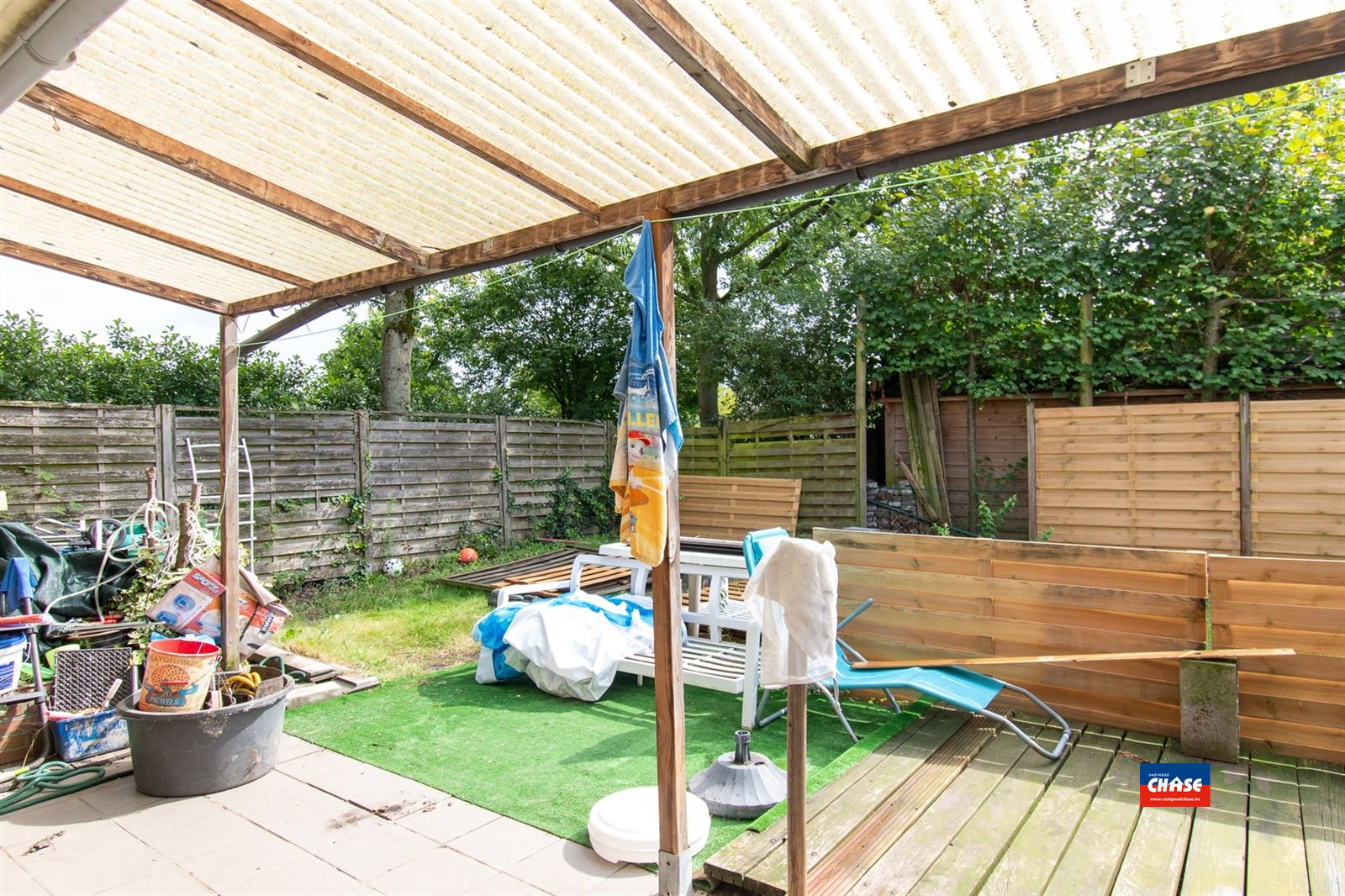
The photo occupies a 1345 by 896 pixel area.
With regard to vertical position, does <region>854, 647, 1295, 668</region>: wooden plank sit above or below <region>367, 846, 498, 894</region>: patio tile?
above

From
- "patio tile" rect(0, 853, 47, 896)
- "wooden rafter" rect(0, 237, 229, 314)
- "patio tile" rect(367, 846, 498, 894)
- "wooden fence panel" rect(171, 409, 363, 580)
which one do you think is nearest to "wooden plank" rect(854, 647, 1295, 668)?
"patio tile" rect(367, 846, 498, 894)

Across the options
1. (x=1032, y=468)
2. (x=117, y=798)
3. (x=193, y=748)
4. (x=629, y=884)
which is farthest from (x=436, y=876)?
(x=1032, y=468)

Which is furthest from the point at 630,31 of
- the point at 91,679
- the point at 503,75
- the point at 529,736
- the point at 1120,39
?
the point at 91,679

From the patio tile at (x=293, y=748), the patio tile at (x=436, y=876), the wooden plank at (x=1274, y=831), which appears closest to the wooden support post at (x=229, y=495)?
the patio tile at (x=293, y=748)

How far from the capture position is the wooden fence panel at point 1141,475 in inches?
241

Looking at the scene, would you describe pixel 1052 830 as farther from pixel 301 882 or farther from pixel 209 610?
pixel 209 610

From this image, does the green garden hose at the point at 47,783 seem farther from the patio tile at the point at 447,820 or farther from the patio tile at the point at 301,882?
the patio tile at the point at 447,820

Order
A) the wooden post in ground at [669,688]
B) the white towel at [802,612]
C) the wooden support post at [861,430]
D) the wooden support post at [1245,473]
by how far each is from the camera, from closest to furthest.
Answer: the white towel at [802,612]
the wooden post in ground at [669,688]
the wooden support post at [1245,473]
the wooden support post at [861,430]

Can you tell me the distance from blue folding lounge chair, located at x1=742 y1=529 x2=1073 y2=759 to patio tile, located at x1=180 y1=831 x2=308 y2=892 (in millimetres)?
2035

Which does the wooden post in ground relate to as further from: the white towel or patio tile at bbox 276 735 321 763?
patio tile at bbox 276 735 321 763

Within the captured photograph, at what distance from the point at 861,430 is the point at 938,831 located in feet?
19.1

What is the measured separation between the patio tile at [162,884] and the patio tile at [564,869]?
3.40ft

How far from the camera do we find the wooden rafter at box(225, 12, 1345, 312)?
1.59m

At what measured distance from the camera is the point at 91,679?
364cm
